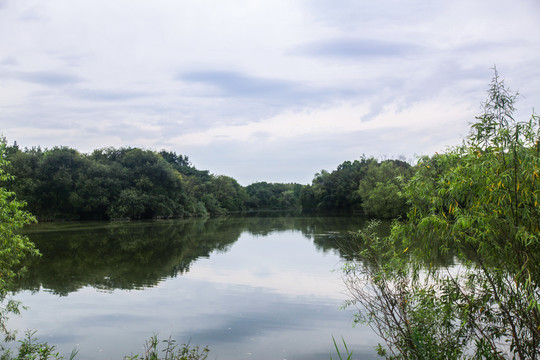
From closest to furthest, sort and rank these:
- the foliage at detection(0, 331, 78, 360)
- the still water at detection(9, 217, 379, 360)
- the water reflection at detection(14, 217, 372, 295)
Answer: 1. the foliage at detection(0, 331, 78, 360)
2. the still water at detection(9, 217, 379, 360)
3. the water reflection at detection(14, 217, 372, 295)

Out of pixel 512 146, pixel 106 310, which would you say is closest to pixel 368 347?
pixel 512 146

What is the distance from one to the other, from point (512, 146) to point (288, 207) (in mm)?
125073

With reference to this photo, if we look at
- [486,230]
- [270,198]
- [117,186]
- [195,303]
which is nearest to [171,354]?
[486,230]

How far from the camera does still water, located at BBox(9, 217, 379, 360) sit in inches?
340

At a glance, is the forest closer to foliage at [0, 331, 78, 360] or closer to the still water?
the still water

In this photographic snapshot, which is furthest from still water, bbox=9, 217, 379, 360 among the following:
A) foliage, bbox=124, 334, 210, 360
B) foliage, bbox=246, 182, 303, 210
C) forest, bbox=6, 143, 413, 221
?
foliage, bbox=246, 182, 303, 210

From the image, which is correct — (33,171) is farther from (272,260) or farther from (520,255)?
(520,255)

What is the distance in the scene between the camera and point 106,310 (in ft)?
36.8

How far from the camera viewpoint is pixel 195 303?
12.0 m

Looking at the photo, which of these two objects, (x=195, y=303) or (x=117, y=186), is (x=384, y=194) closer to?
(x=117, y=186)

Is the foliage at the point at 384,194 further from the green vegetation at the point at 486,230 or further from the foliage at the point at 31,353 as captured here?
the foliage at the point at 31,353

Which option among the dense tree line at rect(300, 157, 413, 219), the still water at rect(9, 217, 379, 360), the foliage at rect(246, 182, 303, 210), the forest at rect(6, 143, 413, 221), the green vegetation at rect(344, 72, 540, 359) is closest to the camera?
the green vegetation at rect(344, 72, 540, 359)

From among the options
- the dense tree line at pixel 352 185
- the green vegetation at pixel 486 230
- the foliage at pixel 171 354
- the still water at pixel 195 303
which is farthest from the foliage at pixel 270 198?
the green vegetation at pixel 486 230

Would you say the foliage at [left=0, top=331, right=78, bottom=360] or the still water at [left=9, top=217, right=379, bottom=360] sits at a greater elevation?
the foliage at [left=0, top=331, right=78, bottom=360]
